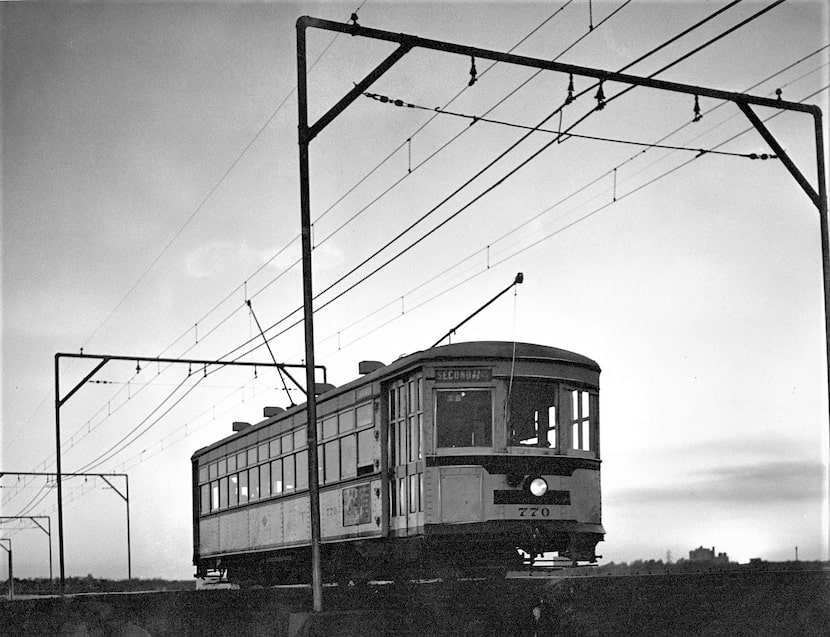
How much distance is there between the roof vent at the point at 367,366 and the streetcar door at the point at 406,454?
1.20m

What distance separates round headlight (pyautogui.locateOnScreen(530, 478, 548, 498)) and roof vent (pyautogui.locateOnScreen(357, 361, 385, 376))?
318cm

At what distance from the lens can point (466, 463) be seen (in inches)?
587

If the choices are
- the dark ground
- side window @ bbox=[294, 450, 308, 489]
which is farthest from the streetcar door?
side window @ bbox=[294, 450, 308, 489]

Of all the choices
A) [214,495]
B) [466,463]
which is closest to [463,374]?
[466,463]

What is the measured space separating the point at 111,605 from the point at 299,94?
22.1 ft


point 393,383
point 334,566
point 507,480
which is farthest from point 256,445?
point 507,480

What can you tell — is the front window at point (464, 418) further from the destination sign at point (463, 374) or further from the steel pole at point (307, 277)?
the steel pole at point (307, 277)

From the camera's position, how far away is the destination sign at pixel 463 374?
1521 cm

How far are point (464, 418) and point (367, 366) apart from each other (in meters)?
2.50

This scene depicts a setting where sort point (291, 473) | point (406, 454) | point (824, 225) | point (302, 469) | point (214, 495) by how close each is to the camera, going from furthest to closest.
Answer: point (214, 495) < point (291, 473) < point (302, 469) < point (406, 454) < point (824, 225)

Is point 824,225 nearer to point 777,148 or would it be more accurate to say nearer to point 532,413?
point 777,148

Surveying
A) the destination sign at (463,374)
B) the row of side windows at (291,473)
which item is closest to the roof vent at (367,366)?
the row of side windows at (291,473)

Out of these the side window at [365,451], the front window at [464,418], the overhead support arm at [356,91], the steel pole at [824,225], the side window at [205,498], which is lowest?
the side window at [205,498]

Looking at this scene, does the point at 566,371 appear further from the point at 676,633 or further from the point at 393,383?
the point at 676,633
